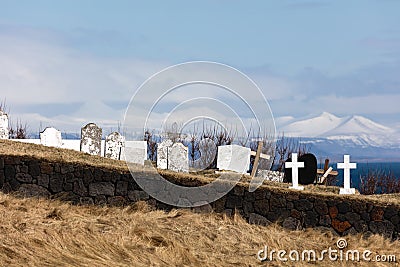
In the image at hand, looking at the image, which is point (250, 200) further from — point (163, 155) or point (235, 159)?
point (235, 159)

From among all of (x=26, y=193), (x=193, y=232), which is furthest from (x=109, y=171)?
(x=193, y=232)

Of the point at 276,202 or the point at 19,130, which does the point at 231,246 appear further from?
the point at 19,130

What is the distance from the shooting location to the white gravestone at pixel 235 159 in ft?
64.0

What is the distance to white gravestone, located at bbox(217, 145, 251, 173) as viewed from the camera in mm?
19516

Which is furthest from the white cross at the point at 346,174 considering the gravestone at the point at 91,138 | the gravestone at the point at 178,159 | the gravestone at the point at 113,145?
the gravestone at the point at 91,138

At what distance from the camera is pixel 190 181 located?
44.9ft

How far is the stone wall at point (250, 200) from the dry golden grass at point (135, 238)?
263 mm

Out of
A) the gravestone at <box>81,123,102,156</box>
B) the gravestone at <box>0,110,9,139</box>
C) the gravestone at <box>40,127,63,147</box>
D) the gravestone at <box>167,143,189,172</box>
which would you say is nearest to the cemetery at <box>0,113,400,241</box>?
the gravestone at <box>167,143,189,172</box>

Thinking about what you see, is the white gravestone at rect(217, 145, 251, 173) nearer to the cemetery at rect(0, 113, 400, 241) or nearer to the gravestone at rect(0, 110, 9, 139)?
the cemetery at rect(0, 113, 400, 241)

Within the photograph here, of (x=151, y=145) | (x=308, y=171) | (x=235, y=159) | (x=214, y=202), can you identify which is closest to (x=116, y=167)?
(x=214, y=202)

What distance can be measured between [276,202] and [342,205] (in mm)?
1315

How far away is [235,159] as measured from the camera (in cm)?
1969

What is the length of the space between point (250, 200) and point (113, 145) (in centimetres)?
758

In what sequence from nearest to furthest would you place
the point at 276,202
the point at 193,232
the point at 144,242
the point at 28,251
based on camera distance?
1. the point at 28,251
2. the point at 144,242
3. the point at 193,232
4. the point at 276,202
